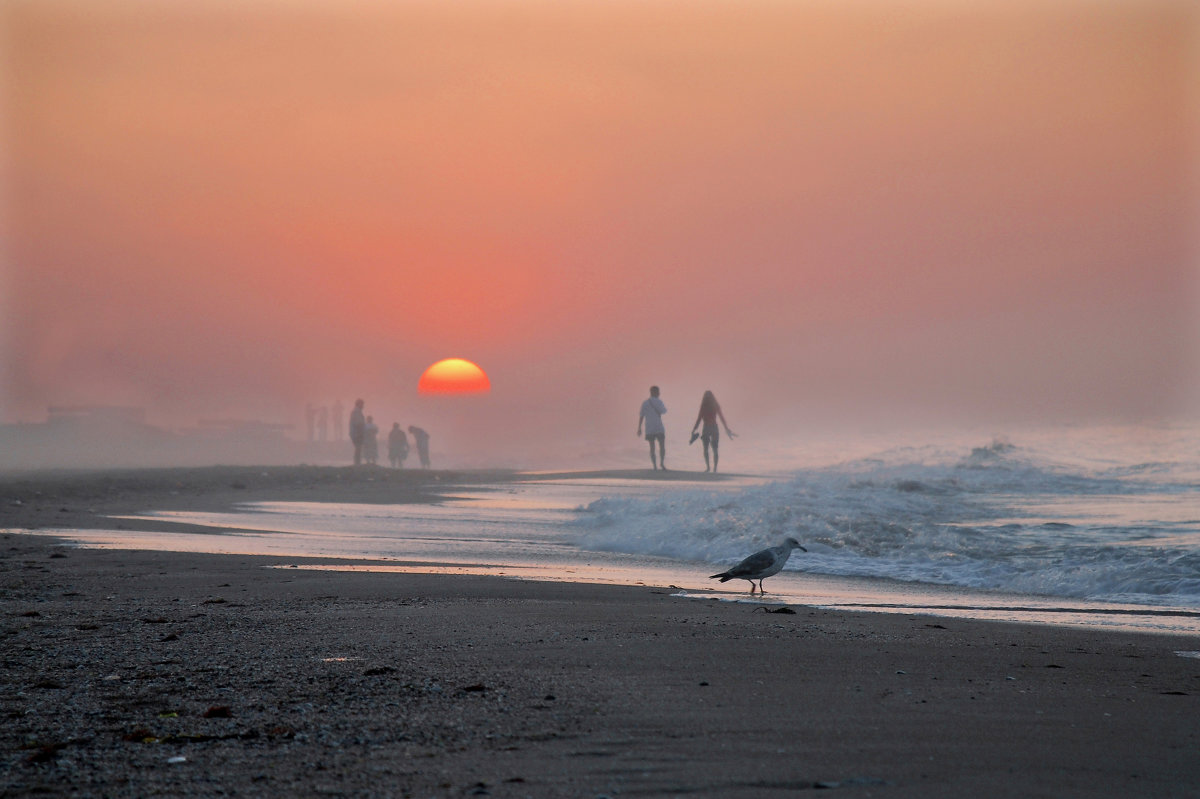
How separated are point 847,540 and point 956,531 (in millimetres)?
1394

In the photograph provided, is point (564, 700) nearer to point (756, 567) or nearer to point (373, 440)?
point (756, 567)

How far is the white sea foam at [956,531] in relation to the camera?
7957 millimetres

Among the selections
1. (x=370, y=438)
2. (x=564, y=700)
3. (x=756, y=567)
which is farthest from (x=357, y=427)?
(x=564, y=700)

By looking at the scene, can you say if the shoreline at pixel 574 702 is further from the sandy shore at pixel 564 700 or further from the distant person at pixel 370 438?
the distant person at pixel 370 438

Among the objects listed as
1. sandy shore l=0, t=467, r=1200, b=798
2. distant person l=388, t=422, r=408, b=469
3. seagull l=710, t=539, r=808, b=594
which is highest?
distant person l=388, t=422, r=408, b=469

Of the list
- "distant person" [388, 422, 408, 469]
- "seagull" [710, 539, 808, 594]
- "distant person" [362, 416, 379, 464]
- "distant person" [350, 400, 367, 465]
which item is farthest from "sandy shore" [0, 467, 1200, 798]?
"distant person" [388, 422, 408, 469]

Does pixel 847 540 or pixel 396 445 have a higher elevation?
pixel 396 445

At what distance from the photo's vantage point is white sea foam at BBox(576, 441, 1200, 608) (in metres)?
7.96

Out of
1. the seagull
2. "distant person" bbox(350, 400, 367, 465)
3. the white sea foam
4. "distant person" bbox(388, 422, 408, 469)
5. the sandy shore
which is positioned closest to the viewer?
the sandy shore

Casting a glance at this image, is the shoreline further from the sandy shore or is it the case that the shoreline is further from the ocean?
the ocean

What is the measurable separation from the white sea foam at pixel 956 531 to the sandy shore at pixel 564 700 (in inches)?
98.7

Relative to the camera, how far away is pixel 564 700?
361 centimetres

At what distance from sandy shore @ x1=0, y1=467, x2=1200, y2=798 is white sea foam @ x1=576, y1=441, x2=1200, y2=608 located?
2507mm

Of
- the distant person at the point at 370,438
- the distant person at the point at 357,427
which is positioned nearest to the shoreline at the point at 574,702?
the distant person at the point at 357,427
